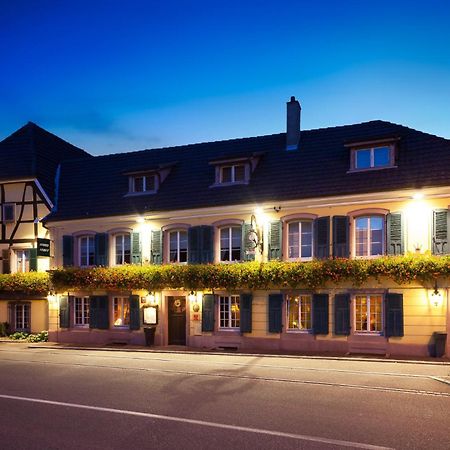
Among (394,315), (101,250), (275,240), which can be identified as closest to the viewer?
(394,315)

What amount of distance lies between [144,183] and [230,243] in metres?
5.93

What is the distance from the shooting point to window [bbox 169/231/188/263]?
23.1 meters

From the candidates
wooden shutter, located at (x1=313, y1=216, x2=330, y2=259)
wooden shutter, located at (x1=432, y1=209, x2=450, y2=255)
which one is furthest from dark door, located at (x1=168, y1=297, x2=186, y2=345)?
wooden shutter, located at (x1=432, y1=209, x2=450, y2=255)

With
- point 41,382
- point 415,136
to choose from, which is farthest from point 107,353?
point 415,136

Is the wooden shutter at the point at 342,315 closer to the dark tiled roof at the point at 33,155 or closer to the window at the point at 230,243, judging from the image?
the window at the point at 230,243

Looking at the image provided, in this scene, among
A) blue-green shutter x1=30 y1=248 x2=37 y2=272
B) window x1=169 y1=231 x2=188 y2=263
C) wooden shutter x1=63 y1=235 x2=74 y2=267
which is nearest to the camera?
window x1=169 y1=231 x2=188 y2=263

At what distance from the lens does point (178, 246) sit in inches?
912

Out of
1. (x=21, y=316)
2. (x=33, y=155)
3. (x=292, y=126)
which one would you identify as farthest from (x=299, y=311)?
(x=33, y=155)

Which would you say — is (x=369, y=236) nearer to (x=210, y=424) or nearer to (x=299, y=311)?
(x=299, y=311)

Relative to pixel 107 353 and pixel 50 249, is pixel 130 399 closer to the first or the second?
pixel 107 353

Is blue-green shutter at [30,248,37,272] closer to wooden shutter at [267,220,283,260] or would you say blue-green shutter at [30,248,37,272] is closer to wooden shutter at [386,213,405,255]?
wooden shutter at [267,220,283,260]

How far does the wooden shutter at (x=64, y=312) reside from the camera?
2492 centimetres

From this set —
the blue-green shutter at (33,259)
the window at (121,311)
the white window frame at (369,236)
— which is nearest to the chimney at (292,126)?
the white window frame at (369,236)

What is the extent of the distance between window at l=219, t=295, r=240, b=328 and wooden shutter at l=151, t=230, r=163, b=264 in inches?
134
